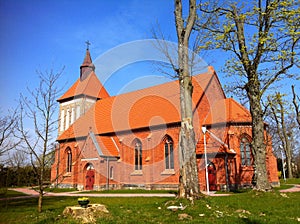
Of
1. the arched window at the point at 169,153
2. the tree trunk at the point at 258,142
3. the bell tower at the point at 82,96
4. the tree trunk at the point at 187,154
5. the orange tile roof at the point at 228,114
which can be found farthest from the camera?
the bell tower at the point at 82,96

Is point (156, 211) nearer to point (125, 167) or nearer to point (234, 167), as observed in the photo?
point (234, 167)

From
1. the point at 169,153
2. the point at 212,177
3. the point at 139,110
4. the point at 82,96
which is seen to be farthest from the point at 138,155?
the point at 82,96

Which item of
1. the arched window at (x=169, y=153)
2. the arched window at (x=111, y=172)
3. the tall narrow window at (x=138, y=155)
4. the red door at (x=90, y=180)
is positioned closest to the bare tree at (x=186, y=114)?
the arched window at (x=169, y=153)

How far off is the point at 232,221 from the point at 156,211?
3.11 m

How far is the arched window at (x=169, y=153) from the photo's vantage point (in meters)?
23.4

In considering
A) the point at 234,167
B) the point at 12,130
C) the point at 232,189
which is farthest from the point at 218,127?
the point at 12,130

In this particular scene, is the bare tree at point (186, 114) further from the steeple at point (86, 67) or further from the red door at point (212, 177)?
the steeple at point (86, 67)

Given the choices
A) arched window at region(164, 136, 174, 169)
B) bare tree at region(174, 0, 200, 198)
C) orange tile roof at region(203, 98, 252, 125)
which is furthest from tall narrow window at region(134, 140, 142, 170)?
bare tree at region(174, 0, 200, 198)

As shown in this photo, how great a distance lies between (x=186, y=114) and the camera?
12.3 meters

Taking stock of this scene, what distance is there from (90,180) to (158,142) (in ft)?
28.3

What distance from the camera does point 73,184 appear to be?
28.5 metres

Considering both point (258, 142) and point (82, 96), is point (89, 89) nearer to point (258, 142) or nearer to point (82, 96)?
point (82, 96)

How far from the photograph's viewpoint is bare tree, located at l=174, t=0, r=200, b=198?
37.5 ft

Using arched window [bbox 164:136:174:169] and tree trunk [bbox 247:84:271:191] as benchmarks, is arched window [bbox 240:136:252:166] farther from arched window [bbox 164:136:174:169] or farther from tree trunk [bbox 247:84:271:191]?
tree trunk [bbox 247:84:271:191]
